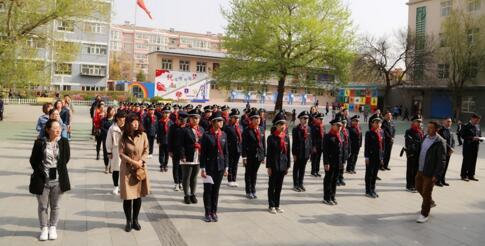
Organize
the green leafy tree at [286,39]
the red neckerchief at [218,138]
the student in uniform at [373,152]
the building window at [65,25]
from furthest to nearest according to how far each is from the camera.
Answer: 1. the green leafy tree at [286,39]
2. the building window at [65,25]
3. the student in uniform at [373,152]
4. the red neckerchief at [218,138]

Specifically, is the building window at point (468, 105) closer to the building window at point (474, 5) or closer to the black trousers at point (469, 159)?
the building window at point (474, 5)

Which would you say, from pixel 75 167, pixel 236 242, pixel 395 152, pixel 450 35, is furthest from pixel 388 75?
pixel 236 242

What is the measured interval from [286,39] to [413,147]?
22277mm

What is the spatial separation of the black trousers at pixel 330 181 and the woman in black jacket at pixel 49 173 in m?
5.03

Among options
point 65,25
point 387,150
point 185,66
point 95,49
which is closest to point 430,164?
point 387,150

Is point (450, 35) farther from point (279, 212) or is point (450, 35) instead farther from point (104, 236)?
point (104, 236)

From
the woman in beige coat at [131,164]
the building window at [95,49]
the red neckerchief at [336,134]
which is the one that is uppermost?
the building window at [95,49]

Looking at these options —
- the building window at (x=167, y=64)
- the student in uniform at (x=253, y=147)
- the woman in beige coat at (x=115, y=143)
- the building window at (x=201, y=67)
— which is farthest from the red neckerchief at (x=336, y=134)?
the building window at (x=201, y=67)

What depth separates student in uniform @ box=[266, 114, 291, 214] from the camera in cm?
767

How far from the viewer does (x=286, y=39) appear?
103ft

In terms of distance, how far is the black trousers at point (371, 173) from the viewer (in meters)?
9.29

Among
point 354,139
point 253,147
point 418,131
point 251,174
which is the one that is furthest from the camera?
point 354,139

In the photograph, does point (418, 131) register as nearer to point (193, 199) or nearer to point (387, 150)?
point (387, 150)

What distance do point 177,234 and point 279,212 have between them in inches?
87.6
